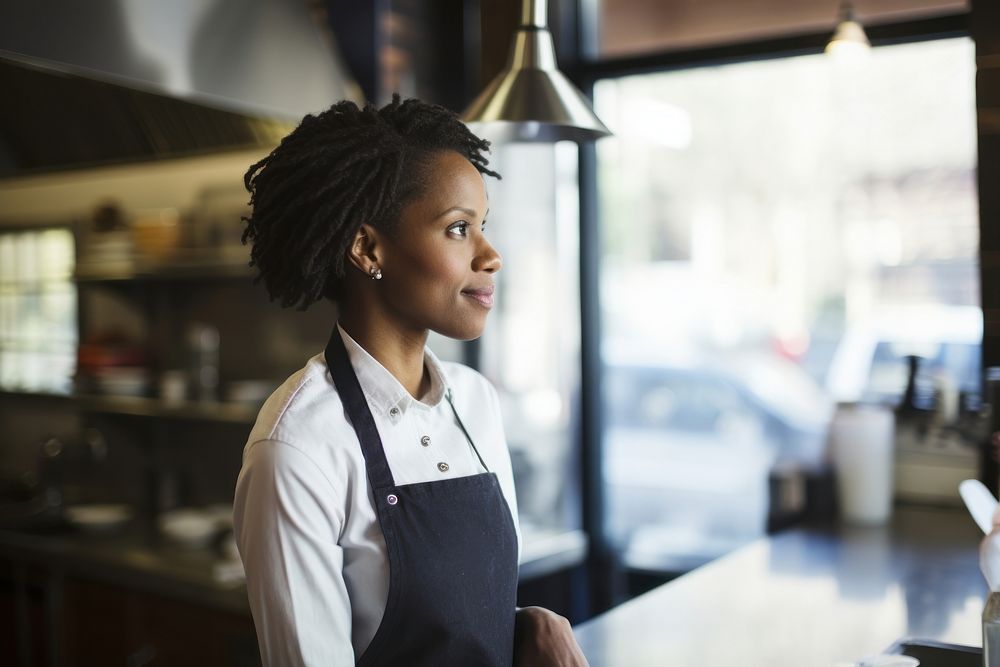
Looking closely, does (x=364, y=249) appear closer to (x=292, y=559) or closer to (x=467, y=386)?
(x=467, y=386)

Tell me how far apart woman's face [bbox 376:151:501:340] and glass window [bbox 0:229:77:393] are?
340 centimetres

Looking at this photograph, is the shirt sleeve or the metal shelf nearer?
the shirt sleeve

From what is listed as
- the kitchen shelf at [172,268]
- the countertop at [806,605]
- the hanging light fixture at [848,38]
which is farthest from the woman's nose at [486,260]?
the kitchen shelf at [172,268]

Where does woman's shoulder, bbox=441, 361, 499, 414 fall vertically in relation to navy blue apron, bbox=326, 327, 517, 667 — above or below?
above

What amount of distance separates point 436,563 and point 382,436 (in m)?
0.17

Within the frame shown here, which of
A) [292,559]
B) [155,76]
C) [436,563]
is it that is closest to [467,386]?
[436,563]

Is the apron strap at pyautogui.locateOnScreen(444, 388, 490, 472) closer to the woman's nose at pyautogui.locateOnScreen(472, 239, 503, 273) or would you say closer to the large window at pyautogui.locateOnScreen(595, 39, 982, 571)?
the woman's nose at pyautogui.locateOnScreen(472, 239, 503, 273)

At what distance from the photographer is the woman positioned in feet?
3.79

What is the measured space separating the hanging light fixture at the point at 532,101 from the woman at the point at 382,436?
22cm

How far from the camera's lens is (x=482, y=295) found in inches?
54.2

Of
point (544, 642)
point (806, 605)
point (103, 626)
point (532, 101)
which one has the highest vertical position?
point (532, 101)

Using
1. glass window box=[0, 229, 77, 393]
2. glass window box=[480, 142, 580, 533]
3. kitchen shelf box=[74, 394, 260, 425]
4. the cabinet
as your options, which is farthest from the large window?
glass window box=[0, 229, 77, 393]

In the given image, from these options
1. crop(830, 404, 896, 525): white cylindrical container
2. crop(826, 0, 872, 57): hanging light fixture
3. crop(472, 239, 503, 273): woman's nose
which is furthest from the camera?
crop(830, 404, 896, 525): white cylindrical container

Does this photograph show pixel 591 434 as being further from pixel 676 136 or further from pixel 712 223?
pixel 676 136
